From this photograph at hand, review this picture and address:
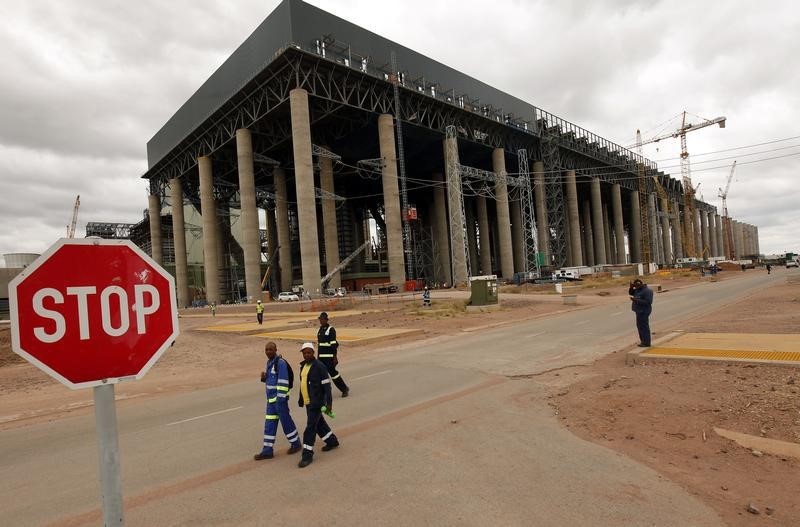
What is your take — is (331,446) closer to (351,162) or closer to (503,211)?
(503,211)

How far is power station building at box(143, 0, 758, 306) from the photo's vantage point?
47.3m

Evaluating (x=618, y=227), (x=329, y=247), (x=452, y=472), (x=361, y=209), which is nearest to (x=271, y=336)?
(x=452, y=472)

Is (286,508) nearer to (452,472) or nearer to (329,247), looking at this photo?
(452,472)

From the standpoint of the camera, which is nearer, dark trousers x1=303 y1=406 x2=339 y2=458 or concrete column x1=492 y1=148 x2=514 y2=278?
dark trousers x1=303 y1=406 x2=339 y2=458

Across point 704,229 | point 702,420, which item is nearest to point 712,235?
point 704,229

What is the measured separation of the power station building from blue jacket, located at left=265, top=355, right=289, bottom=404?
128 feet

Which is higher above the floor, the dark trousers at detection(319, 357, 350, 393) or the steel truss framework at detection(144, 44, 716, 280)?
the steel truss framework at detection(144, 44, 716, 280)

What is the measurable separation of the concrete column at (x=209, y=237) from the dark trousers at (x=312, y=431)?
58.0m

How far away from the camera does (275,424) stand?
5676mm

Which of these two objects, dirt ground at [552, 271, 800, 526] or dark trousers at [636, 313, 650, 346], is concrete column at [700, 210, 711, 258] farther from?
dirt ground at [552, 271, 800, 526]

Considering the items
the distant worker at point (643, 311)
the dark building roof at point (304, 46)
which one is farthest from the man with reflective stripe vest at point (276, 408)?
the dark building roof at point (304, 46)

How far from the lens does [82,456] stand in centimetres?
625

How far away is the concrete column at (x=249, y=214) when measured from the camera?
51625 mm

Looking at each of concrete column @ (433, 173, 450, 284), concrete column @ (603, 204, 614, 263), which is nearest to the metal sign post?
concrete column @ (433, 173, 450, 284)
